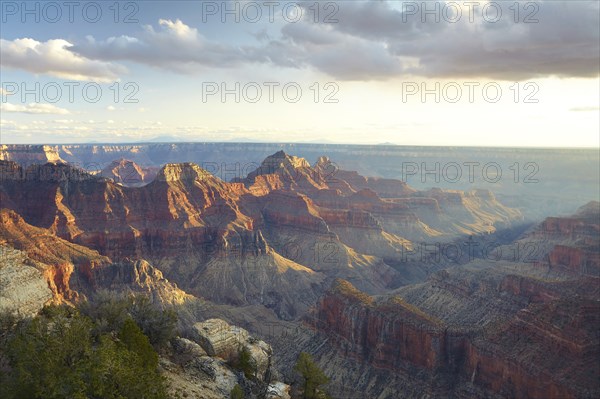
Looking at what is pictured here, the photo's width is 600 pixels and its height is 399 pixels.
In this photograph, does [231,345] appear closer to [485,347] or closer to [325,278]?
[485,347]

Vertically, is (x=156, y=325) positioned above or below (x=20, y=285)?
Result: below

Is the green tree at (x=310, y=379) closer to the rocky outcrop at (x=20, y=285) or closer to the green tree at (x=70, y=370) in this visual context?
the green tree at (x=70, y=370)

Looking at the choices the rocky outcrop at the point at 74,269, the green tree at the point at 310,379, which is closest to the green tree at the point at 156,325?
the green tree at the point at 310,379

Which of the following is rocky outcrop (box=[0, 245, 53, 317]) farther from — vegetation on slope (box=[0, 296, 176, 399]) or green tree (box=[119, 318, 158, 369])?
green tree (box=[119, 318, 158, 369])

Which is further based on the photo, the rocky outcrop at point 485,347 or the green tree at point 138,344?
the rocky outcrop at point 485,347

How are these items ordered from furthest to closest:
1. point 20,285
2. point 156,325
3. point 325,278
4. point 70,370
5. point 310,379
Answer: point 325,278 < point 20,285 < point 310,379 < point 156,325 < point 70,370

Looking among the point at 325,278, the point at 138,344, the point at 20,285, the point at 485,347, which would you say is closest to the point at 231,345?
the point at 138,344

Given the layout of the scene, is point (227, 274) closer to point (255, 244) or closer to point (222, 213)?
point (255, 244)

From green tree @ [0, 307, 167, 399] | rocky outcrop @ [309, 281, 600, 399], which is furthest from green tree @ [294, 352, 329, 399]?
green tree @ [0, 307, 167, 399]

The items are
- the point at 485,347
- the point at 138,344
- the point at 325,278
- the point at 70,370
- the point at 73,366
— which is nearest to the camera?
the point at 70,370

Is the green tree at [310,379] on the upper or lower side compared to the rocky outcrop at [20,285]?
lower

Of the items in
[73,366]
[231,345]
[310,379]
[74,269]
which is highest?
[73,366]
